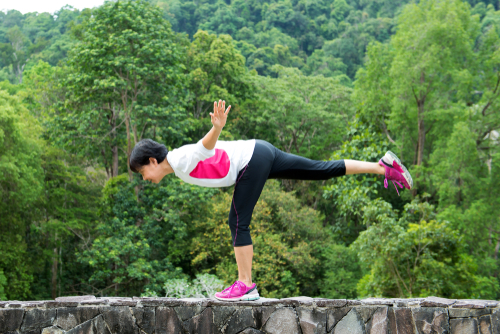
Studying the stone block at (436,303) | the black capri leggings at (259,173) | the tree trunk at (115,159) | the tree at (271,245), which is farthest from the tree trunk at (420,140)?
the black capri leggings at (259,173)

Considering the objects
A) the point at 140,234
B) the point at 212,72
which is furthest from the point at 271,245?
the point at 212,72

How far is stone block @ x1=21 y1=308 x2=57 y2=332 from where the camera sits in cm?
289

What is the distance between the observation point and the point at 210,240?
11711 millimetres

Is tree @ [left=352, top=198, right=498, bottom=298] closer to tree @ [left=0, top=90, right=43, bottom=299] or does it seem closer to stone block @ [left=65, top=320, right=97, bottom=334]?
stone block @ [left=65, top=320, right=97, bottom=334]

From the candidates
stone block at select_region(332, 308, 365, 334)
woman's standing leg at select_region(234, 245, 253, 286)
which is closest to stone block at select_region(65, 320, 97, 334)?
woman's standing leg at select_region(234, 245, 253, 286)

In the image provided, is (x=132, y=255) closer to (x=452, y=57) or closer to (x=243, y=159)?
(x=243, y=159)

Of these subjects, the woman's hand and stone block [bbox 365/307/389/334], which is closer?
the woman's hand

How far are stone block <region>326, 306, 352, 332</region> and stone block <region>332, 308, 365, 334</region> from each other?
0.02 meters

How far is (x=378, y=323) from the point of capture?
117 inches

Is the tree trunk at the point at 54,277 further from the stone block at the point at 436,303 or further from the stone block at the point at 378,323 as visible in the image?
the stone block at the point at 436,303

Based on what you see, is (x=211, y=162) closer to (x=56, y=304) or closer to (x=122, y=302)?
(x=122, y=302)

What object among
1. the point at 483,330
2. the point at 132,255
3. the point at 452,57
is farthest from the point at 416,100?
the point at 483,330

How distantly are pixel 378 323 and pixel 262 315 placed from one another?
750mm

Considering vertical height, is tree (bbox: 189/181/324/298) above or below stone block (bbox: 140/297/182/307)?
below
